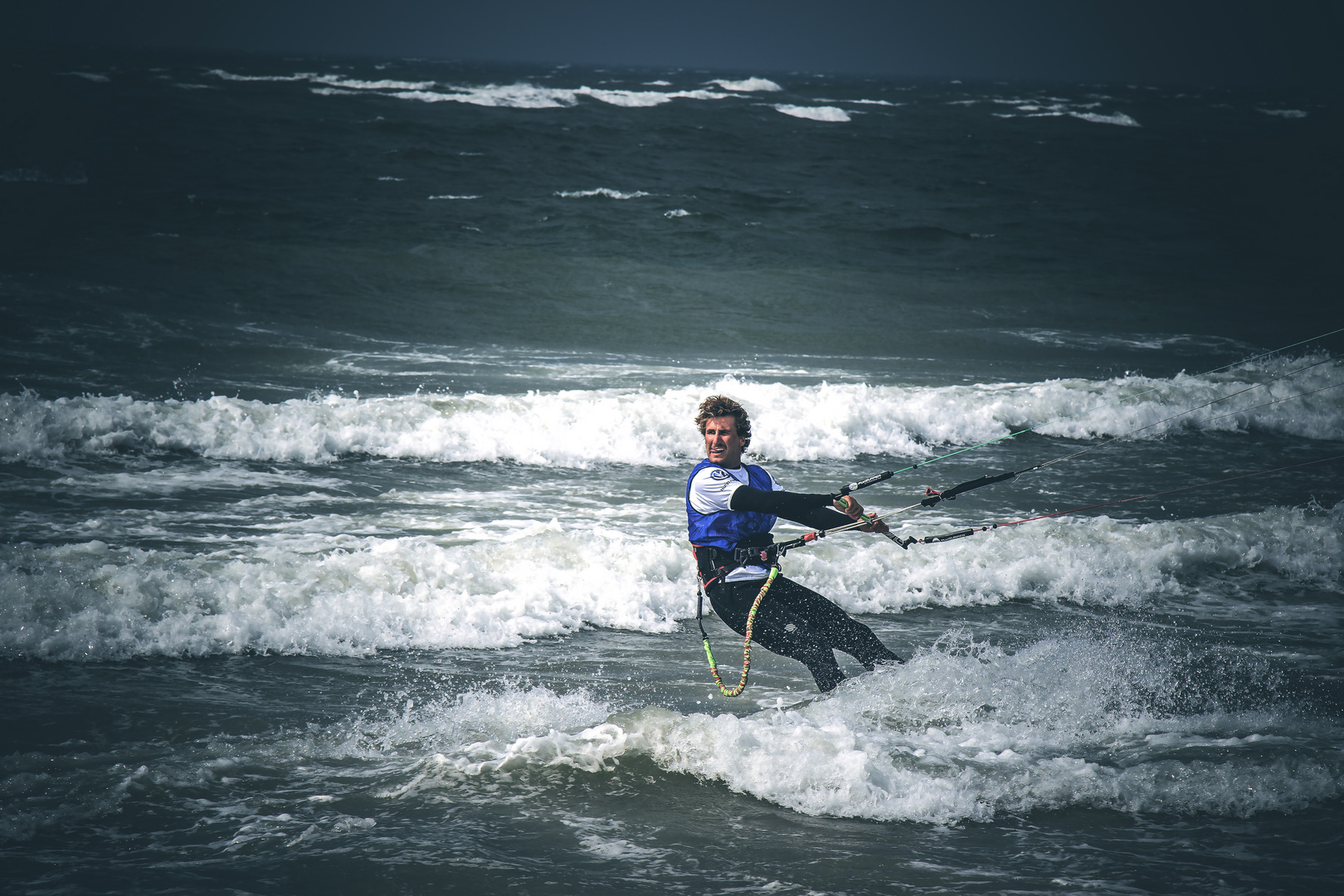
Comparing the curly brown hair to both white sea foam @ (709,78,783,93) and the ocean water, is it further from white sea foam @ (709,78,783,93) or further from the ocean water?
white sea foam @ (709,78,783,93)

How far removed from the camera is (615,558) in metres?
8.32

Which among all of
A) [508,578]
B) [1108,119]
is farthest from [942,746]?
[1108,119]

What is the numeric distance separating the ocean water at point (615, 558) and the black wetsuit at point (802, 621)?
349 millimetres

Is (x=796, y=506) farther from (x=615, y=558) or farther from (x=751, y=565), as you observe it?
(x=615, y=558)

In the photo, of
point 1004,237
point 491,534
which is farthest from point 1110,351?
point 491,534

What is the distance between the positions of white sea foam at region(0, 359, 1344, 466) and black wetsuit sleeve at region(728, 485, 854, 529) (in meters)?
7.73

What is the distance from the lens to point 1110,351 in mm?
20953

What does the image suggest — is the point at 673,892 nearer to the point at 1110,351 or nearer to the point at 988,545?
the point at 988,545

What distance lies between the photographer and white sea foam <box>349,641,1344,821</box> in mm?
4660

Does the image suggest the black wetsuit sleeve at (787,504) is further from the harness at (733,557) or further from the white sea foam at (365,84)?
the white sea foam at (365,84)

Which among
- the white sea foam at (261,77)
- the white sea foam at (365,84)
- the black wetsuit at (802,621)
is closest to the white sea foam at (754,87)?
the white sea foam at (365,84)

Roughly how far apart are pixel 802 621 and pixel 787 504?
63cm

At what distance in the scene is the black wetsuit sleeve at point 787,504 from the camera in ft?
15.9

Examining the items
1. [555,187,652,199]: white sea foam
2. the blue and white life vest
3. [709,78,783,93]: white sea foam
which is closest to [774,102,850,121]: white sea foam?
[709,78,783,93]: white sea foam
